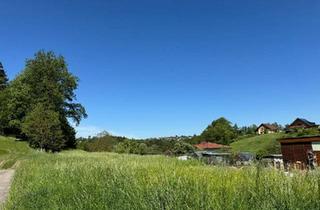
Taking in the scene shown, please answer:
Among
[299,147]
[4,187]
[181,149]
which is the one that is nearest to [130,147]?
[181,149]

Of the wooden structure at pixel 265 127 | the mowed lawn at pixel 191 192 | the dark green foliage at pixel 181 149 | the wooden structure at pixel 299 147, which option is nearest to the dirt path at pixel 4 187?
the mowed lawn at pixel 191 192

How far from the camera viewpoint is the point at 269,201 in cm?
520

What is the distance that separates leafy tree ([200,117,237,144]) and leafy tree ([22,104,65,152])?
58.6m

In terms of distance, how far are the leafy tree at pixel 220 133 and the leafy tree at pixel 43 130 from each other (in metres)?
58.6

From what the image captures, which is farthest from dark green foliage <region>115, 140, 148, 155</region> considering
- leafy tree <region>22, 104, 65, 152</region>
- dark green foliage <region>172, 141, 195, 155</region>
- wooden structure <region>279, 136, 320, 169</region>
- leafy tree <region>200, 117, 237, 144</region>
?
leafy tree <region>200, 117, 237, 144</region>

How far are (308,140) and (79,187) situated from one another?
28.6 meters

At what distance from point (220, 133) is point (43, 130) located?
63230 millimetres

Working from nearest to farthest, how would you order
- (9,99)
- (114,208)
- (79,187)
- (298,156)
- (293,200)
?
(293,200)
(114,208)
(79,187)
(298,156)
(9,99)

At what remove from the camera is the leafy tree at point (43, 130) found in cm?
5081

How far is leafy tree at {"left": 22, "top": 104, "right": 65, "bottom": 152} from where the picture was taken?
50812 millimetres

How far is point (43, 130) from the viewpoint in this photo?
5112cm

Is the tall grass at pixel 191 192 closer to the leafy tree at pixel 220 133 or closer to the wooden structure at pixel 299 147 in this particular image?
the wooden structure at pixel 299 147

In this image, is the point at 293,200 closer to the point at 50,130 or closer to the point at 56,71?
the point at 50,130

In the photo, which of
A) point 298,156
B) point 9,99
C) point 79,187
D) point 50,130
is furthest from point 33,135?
point 79,187
